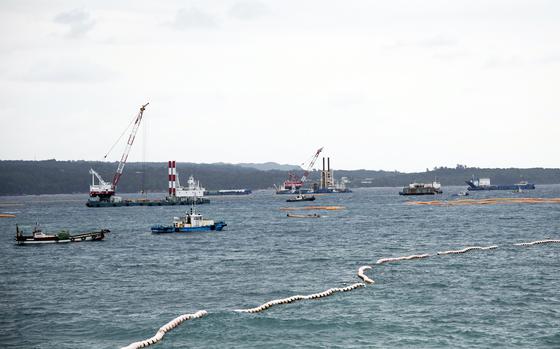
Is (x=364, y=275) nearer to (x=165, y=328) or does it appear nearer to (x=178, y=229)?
(x=165, y=328)

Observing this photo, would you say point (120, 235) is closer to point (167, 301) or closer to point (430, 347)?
point (167, 301)

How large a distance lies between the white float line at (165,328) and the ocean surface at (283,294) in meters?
0.53

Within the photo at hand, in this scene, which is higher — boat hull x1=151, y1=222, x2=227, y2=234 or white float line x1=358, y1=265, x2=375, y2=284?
boat hull x1=151, y1=222, x2=227, y2=234

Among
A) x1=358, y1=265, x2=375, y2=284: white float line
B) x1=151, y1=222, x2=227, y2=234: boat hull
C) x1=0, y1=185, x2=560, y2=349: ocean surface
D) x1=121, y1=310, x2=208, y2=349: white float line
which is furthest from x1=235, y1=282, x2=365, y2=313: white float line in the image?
x1=151, y1=222, x2=227, y2=234: boat hull

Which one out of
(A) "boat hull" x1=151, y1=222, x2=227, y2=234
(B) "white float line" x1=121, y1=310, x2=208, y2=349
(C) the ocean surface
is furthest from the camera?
(A) "boat hull" x1=151, y1=222, x2=227, y2=234

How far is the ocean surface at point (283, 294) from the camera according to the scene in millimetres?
47906

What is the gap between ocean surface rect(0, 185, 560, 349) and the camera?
47906 millimetres

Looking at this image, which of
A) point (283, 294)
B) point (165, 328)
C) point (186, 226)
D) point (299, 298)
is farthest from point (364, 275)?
point (186, 226)

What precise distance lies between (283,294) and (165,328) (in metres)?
16.1

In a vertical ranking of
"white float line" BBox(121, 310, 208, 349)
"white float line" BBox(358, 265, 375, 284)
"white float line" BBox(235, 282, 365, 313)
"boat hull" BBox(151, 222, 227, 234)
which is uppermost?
"boat hull" BBox(151, 222, 227, 234)

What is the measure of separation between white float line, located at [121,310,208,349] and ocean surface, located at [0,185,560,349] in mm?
535

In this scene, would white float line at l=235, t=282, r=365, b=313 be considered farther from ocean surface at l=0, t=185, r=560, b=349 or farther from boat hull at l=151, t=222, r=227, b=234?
boat hull at l=151, t=222, r=227, b=234

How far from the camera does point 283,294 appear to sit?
63.0 metres

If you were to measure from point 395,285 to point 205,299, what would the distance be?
1764cm
